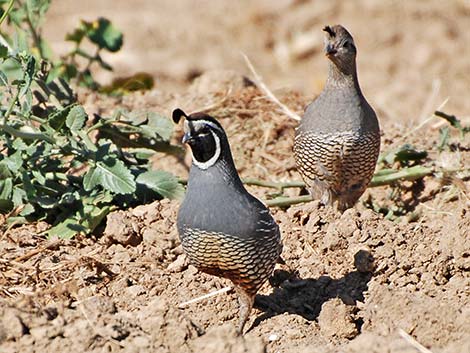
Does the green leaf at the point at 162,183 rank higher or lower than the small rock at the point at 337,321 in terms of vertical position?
higher

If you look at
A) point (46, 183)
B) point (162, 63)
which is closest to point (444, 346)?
point (46, 183)

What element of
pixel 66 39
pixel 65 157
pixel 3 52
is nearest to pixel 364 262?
pixel 65 157

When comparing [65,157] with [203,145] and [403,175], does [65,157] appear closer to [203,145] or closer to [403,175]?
[203,145]

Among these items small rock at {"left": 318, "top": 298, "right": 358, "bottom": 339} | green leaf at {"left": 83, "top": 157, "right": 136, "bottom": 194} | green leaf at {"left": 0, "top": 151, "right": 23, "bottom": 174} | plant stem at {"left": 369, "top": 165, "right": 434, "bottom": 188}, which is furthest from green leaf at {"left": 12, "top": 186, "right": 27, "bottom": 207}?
plant stem at {"left": 369, "top": 165, "right": 434, "bottom": 188}

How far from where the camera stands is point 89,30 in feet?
24.8

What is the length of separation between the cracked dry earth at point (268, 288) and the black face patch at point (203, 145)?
68 centimetres

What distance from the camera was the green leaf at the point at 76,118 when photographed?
6070mm

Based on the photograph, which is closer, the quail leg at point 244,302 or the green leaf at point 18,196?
the quail leg at point 244,302

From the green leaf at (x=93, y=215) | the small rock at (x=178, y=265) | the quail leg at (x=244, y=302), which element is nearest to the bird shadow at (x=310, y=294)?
the quail leg at (x=244, y=302)

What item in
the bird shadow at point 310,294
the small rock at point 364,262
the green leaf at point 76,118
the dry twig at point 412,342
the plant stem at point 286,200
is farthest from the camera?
the plant stem at point 286,200

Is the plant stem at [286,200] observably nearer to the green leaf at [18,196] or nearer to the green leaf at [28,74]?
the green leaf at [18,196]

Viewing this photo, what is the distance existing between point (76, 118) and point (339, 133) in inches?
56.5

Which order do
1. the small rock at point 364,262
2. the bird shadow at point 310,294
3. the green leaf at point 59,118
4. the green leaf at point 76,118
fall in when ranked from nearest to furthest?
the bird shadow at point 310,294, the small rock at point 364,262, the green leaf at point 59,118, the green leaf at point 76,118

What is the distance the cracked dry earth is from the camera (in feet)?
15.4
